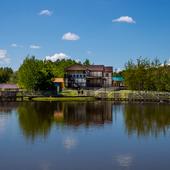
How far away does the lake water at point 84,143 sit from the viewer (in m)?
24.6

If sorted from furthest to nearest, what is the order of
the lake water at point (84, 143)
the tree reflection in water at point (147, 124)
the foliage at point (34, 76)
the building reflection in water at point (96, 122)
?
the foliage at point (34, 76), the tree reflection in water at point (147, 124), the building reflection in water at point (96, 122), the lake water at point (84, 143)

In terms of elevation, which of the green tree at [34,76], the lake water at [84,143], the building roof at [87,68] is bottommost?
the lake water at [84,143]

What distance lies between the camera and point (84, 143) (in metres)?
31.4

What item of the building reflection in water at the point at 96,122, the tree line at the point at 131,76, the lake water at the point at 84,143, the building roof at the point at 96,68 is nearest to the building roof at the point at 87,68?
the building roof at the point at 96,68

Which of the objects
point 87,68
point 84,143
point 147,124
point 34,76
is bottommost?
point 84,143

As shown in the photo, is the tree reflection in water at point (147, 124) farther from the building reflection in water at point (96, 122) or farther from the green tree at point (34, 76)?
the green tree at point (34, 76)

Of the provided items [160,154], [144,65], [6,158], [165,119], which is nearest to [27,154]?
[6,158]

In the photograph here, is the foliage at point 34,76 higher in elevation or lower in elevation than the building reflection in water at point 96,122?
higher

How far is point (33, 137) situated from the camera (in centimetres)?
3391

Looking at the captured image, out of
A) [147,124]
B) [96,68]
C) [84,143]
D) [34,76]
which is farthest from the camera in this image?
[96,68]

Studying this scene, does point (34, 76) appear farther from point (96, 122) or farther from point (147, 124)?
point (147, 124)

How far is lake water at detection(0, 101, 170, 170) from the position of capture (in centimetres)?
2462

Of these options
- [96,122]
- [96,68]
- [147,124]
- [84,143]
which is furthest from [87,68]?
[84,143]

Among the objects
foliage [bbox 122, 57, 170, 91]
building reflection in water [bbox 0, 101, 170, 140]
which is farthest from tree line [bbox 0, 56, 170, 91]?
building reflection in water [bbox 0, 101, 170, 140]
